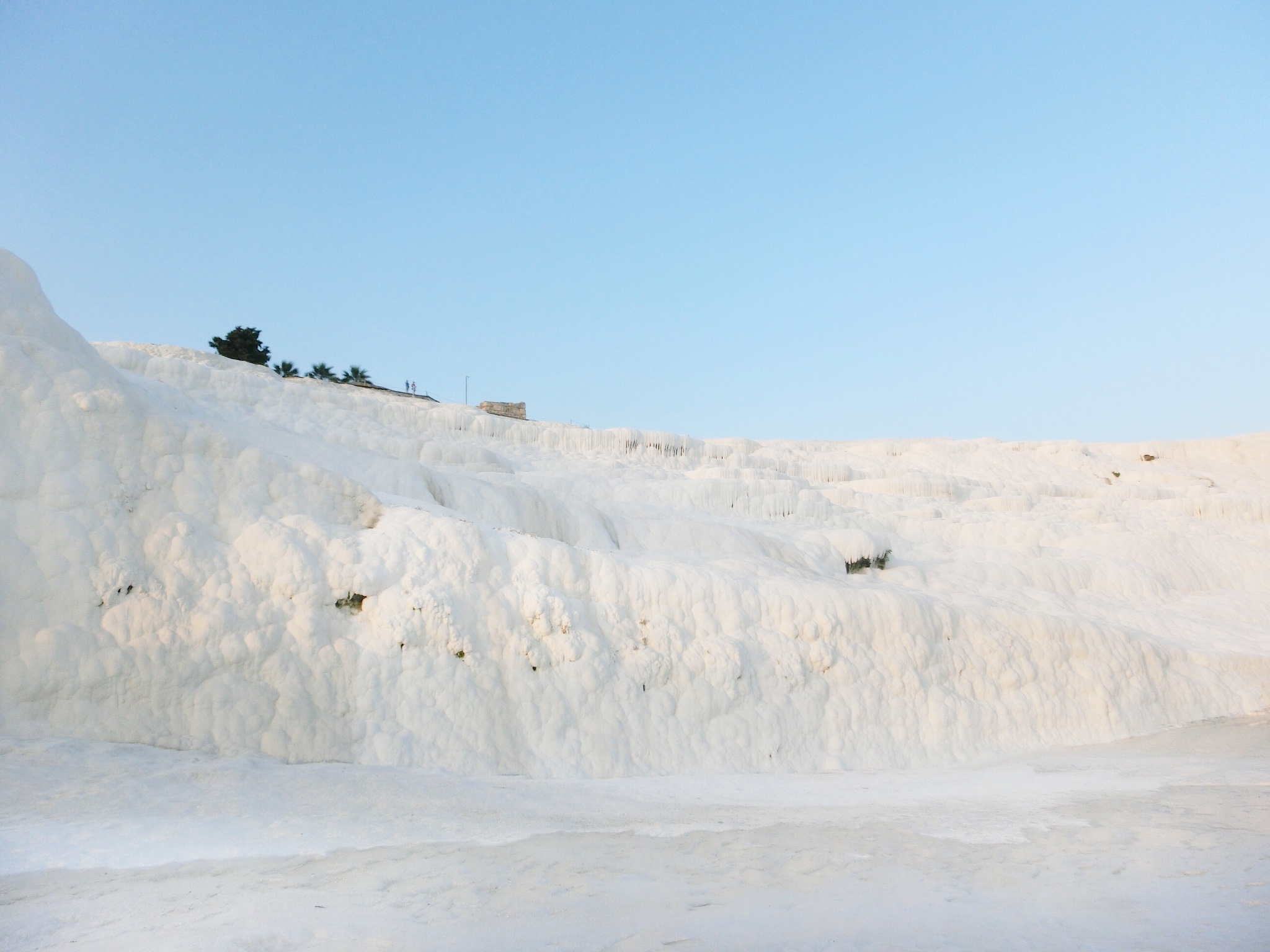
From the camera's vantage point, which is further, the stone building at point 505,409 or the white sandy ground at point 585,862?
the stone building at point 505,409

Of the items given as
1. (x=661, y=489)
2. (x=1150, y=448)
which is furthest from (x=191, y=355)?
(x=1150, y=448)

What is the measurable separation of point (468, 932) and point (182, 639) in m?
4.91

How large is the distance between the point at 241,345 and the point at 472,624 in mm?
27174

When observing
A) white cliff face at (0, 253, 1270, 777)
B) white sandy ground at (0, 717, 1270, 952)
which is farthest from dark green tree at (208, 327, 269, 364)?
white sandy ground at (0, 717, 1270, 952)

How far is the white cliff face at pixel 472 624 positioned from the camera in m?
7.92

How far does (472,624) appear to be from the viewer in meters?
9.43

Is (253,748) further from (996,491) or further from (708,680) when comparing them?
(996,491)

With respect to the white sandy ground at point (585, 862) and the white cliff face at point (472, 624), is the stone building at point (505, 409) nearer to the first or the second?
the white cliff face at point (472, 624)

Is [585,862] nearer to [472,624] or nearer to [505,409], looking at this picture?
[472,624]

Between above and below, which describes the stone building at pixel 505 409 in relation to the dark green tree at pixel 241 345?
below

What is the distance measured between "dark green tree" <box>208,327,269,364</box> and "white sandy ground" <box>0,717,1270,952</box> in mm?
28057

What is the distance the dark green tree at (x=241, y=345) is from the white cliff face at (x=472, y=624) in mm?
18734

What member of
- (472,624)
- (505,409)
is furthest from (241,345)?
(472,624)

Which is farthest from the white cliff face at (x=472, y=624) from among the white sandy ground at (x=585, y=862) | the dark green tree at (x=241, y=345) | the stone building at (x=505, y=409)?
the dark green tree at (x=241, y=345)
